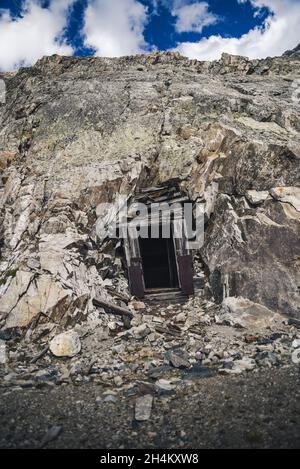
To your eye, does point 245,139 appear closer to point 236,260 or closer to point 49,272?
point 236,260

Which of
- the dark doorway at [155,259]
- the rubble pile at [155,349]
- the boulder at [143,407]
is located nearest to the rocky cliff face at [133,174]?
the rubble pile at [155,349]

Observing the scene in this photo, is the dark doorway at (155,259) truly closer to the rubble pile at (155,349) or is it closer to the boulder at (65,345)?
the rubble pile at (155,349)

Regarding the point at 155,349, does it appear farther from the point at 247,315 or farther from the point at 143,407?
the point at 247,315

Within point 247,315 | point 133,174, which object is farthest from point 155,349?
point 133,174

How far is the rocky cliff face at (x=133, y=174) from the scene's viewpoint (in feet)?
28.9

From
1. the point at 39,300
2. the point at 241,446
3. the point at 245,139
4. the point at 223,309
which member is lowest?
the point at 241,446

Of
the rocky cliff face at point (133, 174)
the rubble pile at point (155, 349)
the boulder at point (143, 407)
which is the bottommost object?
the boulder at point (143, 407)

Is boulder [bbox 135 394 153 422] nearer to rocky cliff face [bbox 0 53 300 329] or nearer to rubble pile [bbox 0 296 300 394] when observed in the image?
rubble pile [bbox 0 296 300 394]

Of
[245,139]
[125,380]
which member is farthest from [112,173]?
[125,380]

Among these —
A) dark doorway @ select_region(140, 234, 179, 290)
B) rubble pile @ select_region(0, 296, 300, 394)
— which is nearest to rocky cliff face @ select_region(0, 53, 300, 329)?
rubble pile @ select_region(0, 296, 300, 394)

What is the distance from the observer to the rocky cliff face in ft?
28.9

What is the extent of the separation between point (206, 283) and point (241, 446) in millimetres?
5695

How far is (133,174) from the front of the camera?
35.2 feet

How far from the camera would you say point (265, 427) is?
4.61 metres
